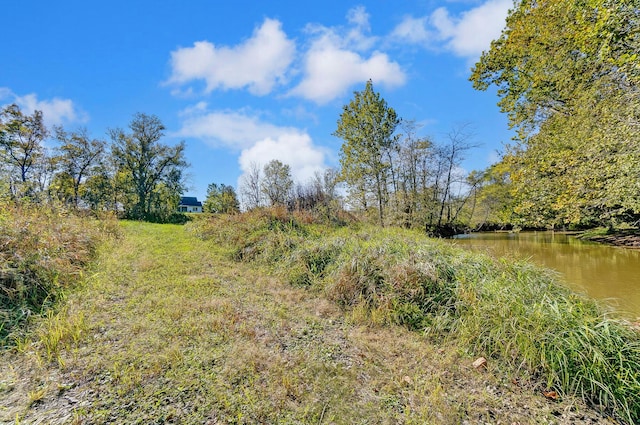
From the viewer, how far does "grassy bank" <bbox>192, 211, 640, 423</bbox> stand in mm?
2385

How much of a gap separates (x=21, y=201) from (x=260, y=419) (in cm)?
946

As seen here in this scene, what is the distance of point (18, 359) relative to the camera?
250 cm

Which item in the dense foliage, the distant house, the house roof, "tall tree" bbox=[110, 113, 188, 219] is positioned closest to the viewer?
the dense foliage

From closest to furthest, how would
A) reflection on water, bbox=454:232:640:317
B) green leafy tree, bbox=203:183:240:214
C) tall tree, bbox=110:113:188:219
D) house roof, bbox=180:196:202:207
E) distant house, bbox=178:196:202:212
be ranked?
reflection on water, bbox=454:232:640:317, green leafy tree, bbox=203:183:240:214, tall tree, bbox=110:113:188:219, distant house, bbox=178:196:202:212, house roof, bbox=180:196:202:207

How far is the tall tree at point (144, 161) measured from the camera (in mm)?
24125

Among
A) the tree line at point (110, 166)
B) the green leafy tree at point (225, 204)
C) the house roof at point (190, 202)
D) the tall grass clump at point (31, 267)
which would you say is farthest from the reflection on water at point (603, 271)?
the house roof at point (190, 202)

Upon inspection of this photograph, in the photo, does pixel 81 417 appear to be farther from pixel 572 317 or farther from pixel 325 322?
pixel 572 317

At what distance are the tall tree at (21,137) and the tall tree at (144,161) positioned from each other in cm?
534

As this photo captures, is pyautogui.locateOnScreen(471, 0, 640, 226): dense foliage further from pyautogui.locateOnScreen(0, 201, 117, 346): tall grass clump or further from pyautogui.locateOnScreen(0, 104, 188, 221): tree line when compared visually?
pyautogui.locateOnScreen(0, 104, 188, 221): tree line

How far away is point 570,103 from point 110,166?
31.4m

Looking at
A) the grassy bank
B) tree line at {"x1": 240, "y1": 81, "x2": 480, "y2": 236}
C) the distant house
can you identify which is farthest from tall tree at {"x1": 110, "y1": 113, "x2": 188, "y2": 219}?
the distant house

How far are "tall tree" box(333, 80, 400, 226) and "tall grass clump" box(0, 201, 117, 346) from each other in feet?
39.5

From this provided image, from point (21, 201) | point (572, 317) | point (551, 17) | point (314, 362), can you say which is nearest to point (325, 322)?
point (314, 362)

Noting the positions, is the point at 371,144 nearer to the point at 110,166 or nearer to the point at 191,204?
the point at 110,166
